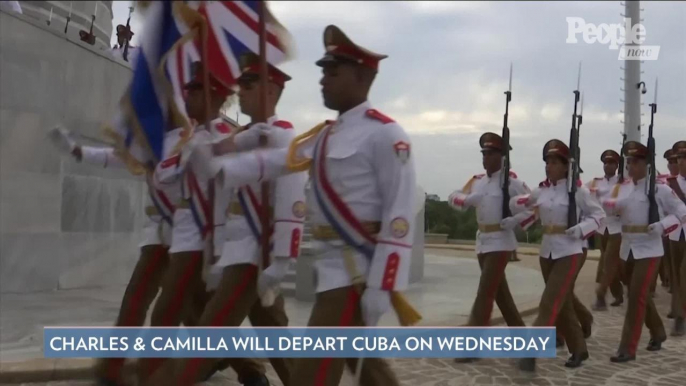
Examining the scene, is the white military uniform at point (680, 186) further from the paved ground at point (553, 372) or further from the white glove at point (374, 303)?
the white glove at point (374, 303)

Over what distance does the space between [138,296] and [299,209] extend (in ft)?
4.53

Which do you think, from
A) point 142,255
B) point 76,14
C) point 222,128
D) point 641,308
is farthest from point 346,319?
point 76,14

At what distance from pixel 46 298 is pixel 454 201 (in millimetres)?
4701

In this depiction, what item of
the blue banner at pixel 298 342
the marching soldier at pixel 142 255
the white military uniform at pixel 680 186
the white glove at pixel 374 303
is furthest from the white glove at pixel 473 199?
the white military uniform at pixel 680 186

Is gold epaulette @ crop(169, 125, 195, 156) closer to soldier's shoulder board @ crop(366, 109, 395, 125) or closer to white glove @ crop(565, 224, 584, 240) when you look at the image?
soldier's shoulder board @ crop(366, 109, 395, 125)

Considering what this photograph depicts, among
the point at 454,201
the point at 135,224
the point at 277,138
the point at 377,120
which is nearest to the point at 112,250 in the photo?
the point at 135,224

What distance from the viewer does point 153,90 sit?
4188 mm

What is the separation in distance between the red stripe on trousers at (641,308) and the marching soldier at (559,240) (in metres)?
0.49

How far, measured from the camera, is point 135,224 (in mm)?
10305

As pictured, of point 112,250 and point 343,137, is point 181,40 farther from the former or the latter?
point 112,250

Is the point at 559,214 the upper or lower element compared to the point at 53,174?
lower

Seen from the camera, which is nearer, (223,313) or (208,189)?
(223,313)

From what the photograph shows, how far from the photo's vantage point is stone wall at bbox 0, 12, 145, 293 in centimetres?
845

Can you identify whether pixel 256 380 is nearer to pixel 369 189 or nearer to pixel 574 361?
pixel 369 189
